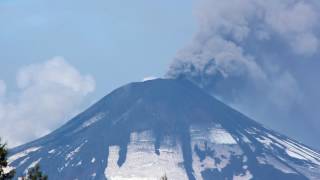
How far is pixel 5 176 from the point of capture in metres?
28.9

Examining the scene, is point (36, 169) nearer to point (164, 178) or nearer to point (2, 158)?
point (2, 158)

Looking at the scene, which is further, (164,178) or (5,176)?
(164,178)

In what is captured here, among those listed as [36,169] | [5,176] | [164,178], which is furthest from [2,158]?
[164,178]

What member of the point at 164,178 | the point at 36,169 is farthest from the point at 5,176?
the point at 164,178

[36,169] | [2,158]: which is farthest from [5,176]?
[36,169]

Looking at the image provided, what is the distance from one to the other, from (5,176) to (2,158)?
64 centimetres

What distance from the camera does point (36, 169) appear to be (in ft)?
103

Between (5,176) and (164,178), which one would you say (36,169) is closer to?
(5,176)

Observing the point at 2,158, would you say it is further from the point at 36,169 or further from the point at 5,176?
the point at 36,169

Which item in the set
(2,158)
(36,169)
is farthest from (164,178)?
(2,158)

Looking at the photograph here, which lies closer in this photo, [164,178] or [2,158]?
[2,158]

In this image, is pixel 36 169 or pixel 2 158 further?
pixel 36 169

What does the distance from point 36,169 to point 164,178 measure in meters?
5.25
